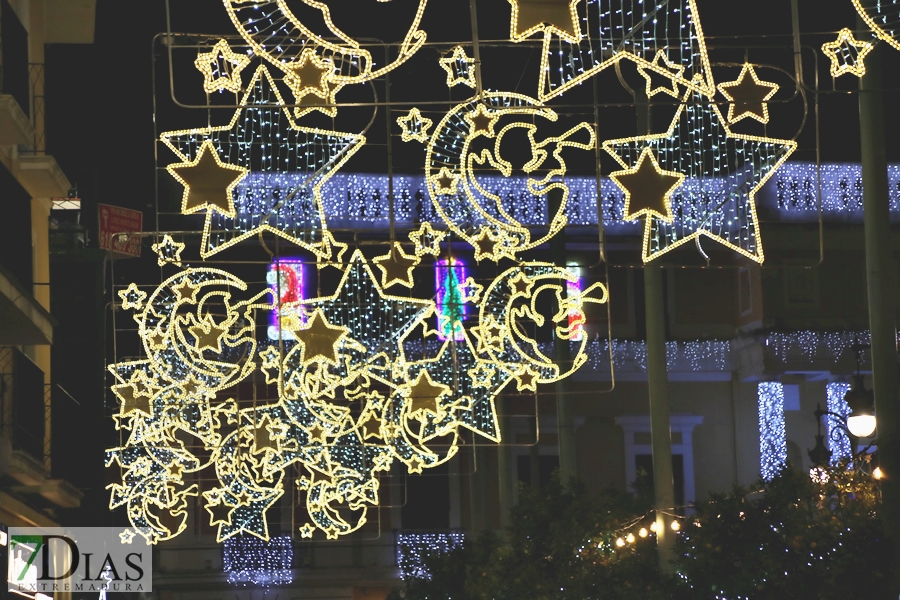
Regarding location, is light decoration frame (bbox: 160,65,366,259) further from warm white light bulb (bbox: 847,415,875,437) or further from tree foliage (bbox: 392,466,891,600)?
warm white light bulb (bbox: 847,415,875,437)

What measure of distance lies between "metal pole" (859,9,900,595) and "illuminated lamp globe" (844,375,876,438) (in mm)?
2826

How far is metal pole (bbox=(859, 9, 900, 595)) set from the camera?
386 inches

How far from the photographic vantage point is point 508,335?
12.2 meters

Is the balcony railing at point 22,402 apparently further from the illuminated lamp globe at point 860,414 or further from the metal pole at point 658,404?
the illuminated lamp globe at point 860,414

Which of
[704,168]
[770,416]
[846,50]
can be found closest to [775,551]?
[704,168]

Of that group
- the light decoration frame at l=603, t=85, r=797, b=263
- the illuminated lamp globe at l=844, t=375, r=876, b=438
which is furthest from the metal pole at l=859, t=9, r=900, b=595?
the illuminated lamp globe at l=844, t=375, r=876, b=438

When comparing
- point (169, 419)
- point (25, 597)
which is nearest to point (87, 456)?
point (25, 597)

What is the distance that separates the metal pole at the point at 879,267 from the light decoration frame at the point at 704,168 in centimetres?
93

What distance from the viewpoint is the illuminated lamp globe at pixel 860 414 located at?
1320 centimetres

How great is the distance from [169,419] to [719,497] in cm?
587

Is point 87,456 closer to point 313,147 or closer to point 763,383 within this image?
point 313,147

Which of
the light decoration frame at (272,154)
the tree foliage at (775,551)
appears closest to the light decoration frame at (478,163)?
the light decoration frame at (272,154)

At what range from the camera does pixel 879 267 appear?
401 inches

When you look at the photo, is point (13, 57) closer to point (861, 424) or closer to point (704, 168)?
point (861, 424)
